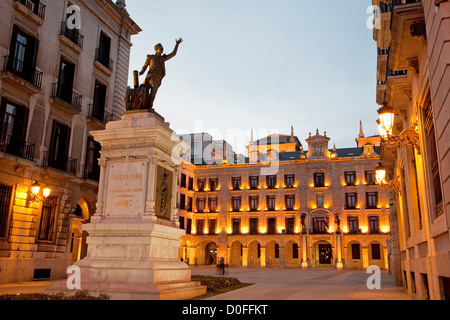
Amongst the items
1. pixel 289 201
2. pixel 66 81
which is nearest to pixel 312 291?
pixel 66 81

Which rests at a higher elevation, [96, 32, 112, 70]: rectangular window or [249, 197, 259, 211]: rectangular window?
[96, 32, 112, 70]: rectangular window

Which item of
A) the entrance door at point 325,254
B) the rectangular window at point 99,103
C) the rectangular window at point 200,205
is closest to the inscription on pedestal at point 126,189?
the rectangular window at point 99,103

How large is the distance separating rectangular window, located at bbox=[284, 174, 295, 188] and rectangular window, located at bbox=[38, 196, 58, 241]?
43796mm

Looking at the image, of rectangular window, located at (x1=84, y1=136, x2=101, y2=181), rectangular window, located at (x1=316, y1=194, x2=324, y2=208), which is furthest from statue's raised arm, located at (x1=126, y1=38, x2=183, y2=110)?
rectangular window, located at (x1=316, y1=194, x2=324, y2=208)

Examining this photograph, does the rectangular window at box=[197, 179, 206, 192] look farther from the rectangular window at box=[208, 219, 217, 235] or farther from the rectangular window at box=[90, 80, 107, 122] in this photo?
the rectangular window at box=[90, 80, 107, 122]

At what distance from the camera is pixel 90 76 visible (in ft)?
76.8

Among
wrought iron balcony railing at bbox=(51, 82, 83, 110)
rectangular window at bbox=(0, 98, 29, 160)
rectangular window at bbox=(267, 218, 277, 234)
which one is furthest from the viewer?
rectangular window at bbox=(267, 218, 277, 234)

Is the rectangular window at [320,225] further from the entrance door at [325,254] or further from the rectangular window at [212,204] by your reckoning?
the rectangular window at [212,204]

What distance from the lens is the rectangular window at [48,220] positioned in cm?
1931

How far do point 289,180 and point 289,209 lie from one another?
4.47m

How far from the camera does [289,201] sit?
59.5 meters

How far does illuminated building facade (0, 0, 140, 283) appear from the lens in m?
17.4

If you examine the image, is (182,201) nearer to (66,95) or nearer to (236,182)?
(236,182)
